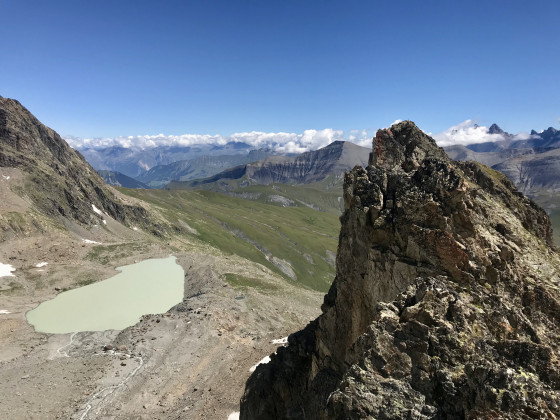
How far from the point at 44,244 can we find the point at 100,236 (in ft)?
102

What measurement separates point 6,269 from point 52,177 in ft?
221

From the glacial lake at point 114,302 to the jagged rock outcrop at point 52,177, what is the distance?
2131 inches

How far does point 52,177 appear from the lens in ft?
459

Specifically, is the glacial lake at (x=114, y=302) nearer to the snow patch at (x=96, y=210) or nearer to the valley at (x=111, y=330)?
the valley at (x=111, y=330)

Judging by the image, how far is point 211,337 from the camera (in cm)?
5409

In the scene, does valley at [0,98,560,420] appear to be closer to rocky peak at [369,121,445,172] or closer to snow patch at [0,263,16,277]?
snow patch at [0,263,16,277]

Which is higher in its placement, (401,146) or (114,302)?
(401,146)

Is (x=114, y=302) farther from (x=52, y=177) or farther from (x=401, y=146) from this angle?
(x=52, y=177)

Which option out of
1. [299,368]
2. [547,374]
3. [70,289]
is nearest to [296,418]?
[299,368]

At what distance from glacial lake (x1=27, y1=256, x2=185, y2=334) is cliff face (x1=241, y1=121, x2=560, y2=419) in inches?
1710

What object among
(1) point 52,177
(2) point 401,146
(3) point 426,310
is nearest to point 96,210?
(1) point 52,177

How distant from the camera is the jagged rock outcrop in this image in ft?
422

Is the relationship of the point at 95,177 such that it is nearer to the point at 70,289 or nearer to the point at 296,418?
the point at 70,289

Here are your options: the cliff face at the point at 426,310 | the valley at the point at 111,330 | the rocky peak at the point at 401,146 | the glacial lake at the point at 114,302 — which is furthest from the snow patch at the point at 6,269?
the rocky peak at the point at 401,146
